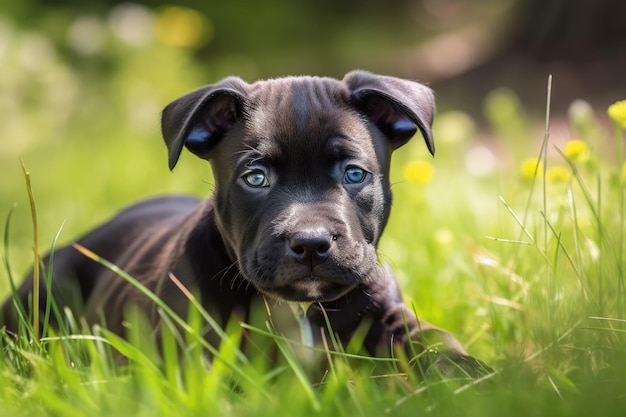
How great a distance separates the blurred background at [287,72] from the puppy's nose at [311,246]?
1262 millimetres

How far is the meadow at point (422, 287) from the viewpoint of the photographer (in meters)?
2.70

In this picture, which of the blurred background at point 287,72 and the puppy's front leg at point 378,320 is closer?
the puppy's front leg at point 378,320

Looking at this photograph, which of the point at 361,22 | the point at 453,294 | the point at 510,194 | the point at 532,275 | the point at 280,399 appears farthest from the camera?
the point at 361,22

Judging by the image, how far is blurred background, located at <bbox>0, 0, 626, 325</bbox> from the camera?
630 cm

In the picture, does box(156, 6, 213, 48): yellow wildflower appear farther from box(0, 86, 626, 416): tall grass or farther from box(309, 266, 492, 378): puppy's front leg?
box(309, 266, 492, 378): puppy's front leg

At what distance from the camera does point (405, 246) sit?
18.2ft

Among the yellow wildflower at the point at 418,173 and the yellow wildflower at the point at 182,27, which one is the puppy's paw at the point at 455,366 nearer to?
the yellow wildflower at the point at 418,173

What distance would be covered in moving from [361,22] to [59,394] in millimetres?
13248

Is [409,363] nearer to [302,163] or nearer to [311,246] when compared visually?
[311,246]

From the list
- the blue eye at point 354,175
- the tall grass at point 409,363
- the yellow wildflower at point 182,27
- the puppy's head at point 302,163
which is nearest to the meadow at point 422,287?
the tall grass at point 409,363

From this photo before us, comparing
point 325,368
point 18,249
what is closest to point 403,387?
point 325,368

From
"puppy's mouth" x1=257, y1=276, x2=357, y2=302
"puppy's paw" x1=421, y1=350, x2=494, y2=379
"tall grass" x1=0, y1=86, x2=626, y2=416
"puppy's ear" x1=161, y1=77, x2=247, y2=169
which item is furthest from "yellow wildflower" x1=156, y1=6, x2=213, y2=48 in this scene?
"puppy's paw" x1=421, y1=350, x2=494, y2=379

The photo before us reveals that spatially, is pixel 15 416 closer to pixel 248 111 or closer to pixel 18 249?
pixel 248 111

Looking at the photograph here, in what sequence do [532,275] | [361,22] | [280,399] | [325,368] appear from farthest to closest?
[361,22] < [532,275] < [325,368] < [280,399]
